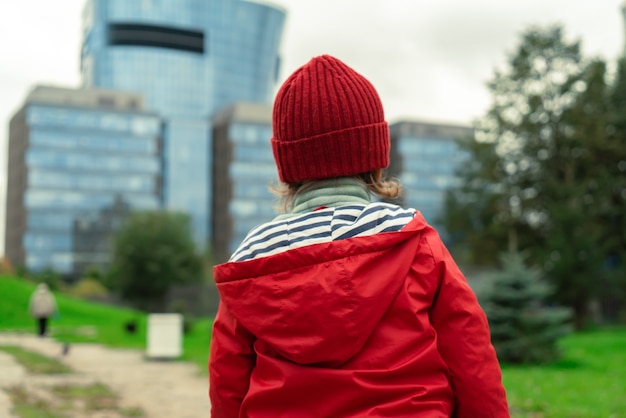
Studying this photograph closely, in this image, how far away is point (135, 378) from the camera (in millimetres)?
11195

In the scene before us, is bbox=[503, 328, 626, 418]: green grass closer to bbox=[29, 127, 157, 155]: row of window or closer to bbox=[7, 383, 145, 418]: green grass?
bbox=[7, 383, 145, 418]: green grass

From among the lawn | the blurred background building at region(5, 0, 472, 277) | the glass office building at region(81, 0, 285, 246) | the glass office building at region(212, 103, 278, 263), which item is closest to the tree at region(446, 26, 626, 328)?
the lawn

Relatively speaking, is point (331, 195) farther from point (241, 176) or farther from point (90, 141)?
point (241, 176)

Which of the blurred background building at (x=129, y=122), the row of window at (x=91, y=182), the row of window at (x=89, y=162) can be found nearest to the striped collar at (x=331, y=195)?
the blurred background building at (x=129, y=122)

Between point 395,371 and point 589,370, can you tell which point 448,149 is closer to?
point 589,370

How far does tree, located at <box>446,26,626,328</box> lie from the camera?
27141 mm

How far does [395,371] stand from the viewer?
1.86 meters

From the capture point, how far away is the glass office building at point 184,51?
368 feet

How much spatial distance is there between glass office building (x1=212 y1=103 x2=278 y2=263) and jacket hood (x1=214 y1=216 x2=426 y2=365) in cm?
9372

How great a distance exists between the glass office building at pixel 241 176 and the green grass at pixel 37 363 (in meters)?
80.3

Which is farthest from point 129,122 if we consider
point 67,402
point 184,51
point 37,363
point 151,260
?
point 67,402

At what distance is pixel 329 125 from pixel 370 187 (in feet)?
0.78

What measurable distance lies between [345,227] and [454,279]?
1.05ft

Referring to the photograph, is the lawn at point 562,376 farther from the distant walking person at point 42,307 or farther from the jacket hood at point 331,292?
the jacket hood at point 331,292
